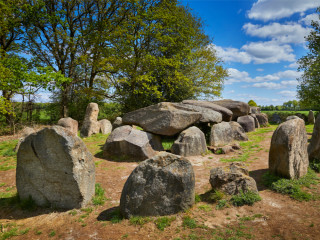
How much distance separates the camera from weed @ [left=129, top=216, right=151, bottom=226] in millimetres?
4363

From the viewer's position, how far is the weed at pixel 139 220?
4.36m

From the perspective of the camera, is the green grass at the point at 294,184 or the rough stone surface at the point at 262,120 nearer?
the green grass at the point at 294,184

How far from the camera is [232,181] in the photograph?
5.52 metres

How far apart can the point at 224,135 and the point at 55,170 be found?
32.4ft

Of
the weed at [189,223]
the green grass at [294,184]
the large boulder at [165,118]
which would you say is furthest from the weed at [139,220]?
the large boulder at [165,118]

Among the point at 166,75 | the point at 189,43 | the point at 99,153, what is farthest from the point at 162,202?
the point at 189,43

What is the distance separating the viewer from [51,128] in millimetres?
4996

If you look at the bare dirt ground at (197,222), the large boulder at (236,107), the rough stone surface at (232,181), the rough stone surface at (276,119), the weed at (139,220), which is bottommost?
the bare dirt ground at (197,222)

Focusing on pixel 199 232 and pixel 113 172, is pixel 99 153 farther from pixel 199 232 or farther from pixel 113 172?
pixel 199 232

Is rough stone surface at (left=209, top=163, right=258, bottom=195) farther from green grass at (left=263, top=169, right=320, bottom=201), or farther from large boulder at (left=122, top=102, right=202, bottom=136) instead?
large boulder at (left=122, top=102, right=202, bottom=136)

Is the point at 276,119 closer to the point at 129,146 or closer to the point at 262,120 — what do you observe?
the point at 262,120

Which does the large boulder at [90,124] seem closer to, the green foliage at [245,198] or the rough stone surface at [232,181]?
the rough stone surface at [232,181]

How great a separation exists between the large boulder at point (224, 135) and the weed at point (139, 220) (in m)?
8.01

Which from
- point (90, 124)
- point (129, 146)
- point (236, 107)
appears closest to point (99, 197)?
point (129, 146)
